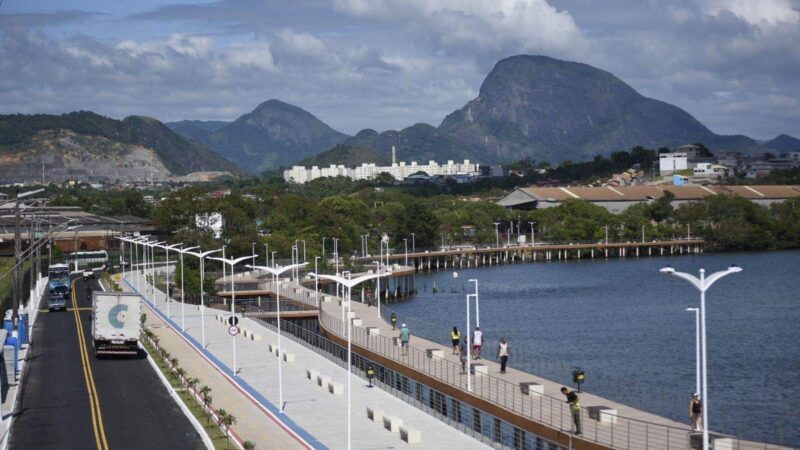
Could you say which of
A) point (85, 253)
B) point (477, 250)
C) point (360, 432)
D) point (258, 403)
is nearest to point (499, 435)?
point (360, 432)

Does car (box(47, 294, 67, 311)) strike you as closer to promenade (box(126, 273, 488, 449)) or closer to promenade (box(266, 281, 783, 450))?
promenade (box(126, 273, 488, 449))

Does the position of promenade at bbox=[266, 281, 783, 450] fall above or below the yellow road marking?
above

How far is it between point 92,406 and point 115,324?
1415 centimetres

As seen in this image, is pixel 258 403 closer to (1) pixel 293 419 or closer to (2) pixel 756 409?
(1) pixel 293 419

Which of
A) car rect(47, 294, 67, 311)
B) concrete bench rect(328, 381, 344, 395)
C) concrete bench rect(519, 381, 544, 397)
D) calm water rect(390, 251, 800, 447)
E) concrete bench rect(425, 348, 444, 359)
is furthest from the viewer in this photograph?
car rect(47, 294, 67, 311)

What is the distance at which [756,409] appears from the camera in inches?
2323

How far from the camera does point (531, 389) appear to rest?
46.1 m

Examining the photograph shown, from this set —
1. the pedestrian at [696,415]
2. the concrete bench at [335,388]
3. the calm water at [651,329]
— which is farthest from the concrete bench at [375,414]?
the calm water at [651,329]

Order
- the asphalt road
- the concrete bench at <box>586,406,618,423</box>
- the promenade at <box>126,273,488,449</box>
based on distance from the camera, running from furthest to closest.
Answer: the asphalt road
the promenade at <box>126,273,488,449</box>
the concrete bench at <box>586,406,618,423</box>

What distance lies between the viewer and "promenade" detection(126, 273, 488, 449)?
4191 cm

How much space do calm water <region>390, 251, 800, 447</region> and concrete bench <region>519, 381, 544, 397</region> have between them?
11.6 m

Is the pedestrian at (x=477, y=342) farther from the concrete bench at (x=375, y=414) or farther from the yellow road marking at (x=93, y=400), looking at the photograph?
the yellow road marking at (x=93, y=400)

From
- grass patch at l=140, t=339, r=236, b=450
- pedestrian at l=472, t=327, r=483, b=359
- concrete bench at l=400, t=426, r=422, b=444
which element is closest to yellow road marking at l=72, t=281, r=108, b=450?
grass patch at l=140, t=339, r=236, b=450

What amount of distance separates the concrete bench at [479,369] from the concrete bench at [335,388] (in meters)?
5.69
